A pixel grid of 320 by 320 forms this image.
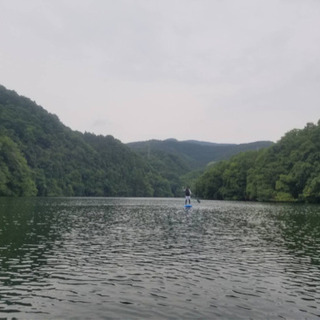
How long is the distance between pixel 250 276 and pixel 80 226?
2764 cm

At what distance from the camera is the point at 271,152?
15988cm

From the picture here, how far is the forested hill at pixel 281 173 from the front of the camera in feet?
425

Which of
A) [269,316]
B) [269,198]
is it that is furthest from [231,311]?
[269,198]

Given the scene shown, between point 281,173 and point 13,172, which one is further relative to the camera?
point 13,172

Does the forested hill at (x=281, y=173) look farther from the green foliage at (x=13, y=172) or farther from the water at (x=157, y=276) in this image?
the water at (x=157, y=276)

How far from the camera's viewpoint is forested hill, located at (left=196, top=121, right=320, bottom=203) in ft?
425

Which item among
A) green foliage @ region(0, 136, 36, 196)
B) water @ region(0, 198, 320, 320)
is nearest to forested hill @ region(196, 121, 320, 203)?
green foliage @ region(0, 136, 36, 196)

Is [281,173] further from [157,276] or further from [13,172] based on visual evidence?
[157,276]

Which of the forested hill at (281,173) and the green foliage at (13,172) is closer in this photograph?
the forested hill at (281,173)

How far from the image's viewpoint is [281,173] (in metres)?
146

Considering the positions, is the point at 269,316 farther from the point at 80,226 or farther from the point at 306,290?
the point at 80,226

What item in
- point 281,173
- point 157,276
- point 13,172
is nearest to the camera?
point 157,276

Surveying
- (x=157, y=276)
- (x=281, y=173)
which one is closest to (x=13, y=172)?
(x=281, y=173)

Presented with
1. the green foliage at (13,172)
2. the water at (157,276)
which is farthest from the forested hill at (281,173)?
the water at (157,276)
